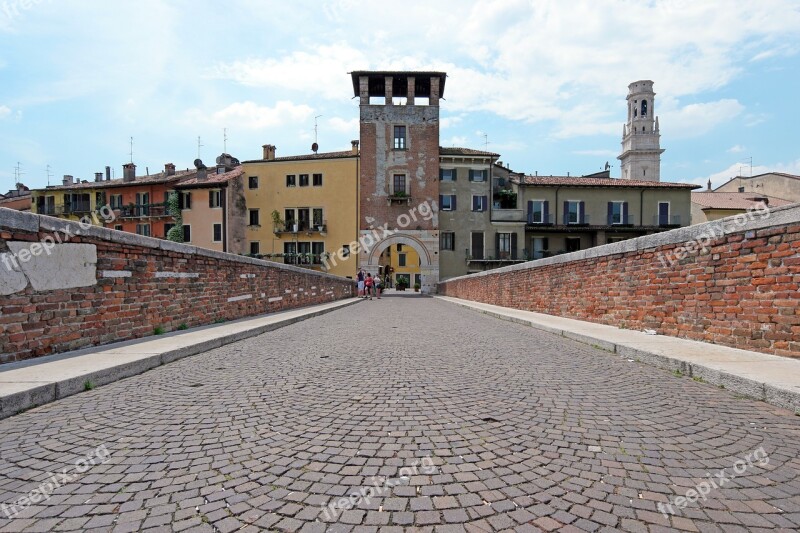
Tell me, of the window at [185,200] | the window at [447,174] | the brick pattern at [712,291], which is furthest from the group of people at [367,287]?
the window at [185,200]

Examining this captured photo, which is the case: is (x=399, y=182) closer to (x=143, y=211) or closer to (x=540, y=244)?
(x=540, y=244)

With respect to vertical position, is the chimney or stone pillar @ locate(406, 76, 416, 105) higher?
stone pillar @ locate(406, 76, 416, 105)

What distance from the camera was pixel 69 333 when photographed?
225 inches

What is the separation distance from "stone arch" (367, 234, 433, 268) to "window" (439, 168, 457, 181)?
22.2 feet

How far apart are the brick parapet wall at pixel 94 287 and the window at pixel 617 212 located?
39.5m

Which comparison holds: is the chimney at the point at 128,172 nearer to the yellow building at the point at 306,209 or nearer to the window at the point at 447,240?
the yellow building at the point at 306,209

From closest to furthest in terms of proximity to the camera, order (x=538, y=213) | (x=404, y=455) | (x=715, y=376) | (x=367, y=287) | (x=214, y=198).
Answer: (x=404, y=455) → (x=715, y=376) → (x=367, y=287) → (x=214, y=198) → (x=538, y=213)

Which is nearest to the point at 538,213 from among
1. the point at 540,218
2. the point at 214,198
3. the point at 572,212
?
the point at 540,218

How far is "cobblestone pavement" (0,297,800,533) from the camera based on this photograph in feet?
6.86

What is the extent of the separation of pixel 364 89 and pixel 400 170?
8101 millimetres

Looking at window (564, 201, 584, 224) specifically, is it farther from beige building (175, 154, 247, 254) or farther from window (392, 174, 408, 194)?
beige building (175, 154, 247, 254)

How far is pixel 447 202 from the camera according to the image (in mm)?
40625

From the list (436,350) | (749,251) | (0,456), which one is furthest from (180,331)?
(749,251)

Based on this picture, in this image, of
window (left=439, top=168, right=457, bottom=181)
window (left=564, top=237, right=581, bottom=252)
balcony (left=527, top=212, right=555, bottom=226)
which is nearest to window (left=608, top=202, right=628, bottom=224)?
window (left=564, top=237, right=581, bottom=252)
